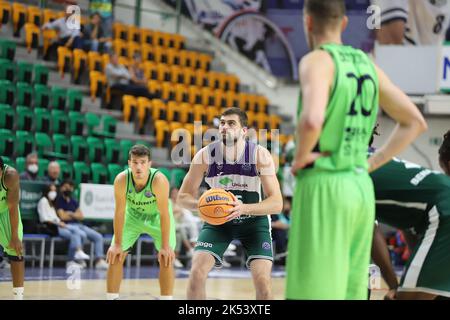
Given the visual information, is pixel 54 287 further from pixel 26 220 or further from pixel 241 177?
pixel 241 177

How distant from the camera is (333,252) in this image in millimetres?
3652

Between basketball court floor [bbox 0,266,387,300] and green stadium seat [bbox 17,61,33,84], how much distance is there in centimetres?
440

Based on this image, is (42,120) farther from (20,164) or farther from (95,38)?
(95,38)

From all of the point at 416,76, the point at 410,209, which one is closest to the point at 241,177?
the point at 410,209

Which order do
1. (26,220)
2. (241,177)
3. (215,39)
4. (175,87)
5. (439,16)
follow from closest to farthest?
(241,177), (26,220), (175,87), (439,16), (215,39)

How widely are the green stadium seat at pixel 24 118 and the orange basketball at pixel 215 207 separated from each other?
9101 millimetres

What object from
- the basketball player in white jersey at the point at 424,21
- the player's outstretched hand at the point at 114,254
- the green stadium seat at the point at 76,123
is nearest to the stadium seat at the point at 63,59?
the green stadium seat at the point at 76,123

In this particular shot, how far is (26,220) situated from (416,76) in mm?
9101

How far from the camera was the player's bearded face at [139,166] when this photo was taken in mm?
7305

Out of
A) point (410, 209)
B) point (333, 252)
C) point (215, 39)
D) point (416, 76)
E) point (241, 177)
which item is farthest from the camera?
point (215, 39)

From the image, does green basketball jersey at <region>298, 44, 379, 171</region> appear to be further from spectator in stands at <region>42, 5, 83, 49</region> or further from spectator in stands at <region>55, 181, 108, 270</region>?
spectator in stands at <region>42, 5, 83, 49</region>

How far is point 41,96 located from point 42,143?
1339 millimetres

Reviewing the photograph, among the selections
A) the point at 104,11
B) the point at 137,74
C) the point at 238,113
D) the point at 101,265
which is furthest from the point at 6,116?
the point at 238,113

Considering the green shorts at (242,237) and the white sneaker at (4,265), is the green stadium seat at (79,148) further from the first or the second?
the green shorts at (242,237)
